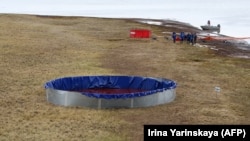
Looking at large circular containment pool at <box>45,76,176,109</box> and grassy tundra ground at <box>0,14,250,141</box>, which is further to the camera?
large circular containment pool at <box>45,76,176,109</box>

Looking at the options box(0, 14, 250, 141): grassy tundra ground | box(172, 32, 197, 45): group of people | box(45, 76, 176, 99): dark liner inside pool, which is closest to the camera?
box(0, 14, 250, 141): grassy tundra ground

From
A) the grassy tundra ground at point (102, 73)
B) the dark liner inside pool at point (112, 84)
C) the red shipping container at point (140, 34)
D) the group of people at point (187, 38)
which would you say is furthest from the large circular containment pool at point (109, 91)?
the red shipping container at point (140, 34)

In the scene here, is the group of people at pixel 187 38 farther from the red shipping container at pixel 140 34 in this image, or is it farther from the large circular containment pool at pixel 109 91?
the large circular containment pool at pixel 109 91

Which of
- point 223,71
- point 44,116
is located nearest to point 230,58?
point 223,71

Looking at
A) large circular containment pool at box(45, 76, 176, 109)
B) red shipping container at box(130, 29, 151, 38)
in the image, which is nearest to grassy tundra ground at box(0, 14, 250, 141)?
large circular containment pool at box(45, 76, 176, 109)

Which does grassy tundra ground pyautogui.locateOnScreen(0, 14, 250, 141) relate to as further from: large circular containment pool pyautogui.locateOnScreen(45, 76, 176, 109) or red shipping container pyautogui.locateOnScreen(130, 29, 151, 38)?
red shipping container pyautogui.locateOnScreen(130, 29, 151, 38)

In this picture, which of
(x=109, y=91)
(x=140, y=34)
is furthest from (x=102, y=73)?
(x=140, y=34)

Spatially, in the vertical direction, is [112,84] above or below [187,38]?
below

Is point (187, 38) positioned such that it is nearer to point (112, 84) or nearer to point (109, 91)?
point (112, 84)
